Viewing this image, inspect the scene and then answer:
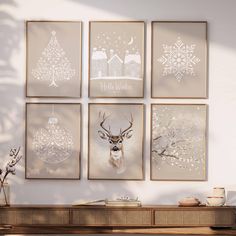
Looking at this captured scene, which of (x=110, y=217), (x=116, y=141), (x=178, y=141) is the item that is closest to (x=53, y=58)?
(x=116, y=141)

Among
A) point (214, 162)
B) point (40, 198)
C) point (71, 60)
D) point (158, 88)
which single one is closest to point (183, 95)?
point (158, 88)

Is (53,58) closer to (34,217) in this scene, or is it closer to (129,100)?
(129,100)

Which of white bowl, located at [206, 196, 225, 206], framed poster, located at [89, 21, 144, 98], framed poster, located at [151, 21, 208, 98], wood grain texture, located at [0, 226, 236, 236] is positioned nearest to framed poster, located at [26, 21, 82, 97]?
framed poster, located at [89, 21, 144, 98]

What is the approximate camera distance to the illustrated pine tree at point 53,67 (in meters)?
5.75

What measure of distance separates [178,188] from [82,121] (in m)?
0.97

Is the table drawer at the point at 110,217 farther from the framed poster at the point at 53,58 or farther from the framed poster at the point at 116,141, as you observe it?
the framed poster at the point at 53,58

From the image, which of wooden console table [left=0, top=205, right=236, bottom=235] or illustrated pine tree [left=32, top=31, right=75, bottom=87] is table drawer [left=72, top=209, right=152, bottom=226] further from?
illustrated pine tree [left=32, top=31, right=75, bottom=87]

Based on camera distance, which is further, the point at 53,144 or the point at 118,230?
the point at 53,144

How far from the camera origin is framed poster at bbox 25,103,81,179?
5.72 metres

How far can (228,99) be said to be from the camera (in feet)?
18.9

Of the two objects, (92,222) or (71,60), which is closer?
(92,222)

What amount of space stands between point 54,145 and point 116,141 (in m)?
0.51

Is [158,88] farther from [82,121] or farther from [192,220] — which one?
[192,220]

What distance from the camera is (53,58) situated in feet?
18.9
